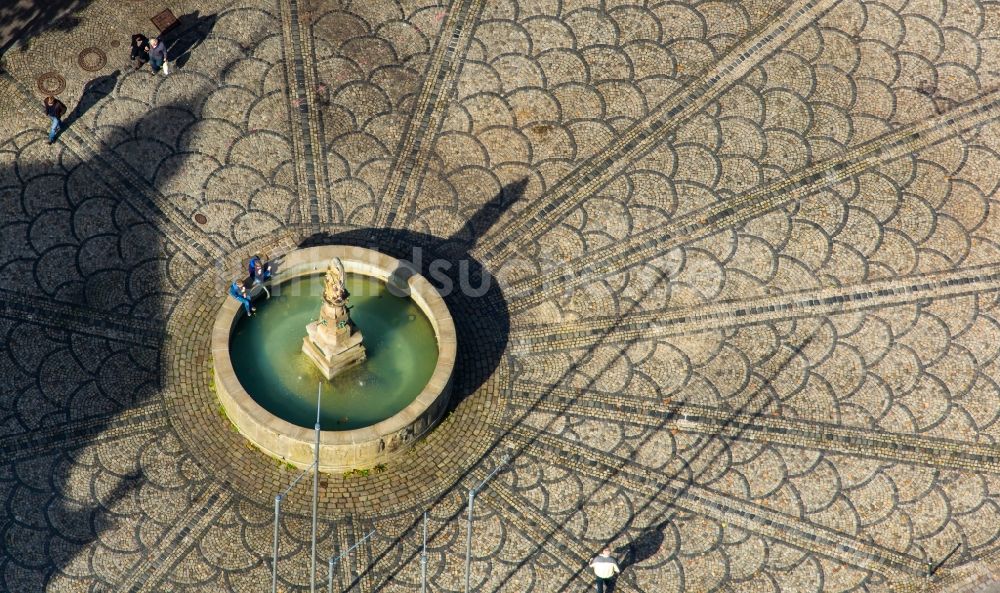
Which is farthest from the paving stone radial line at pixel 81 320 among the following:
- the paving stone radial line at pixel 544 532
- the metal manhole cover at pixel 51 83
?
the paving stone radial line at pixel 544 532

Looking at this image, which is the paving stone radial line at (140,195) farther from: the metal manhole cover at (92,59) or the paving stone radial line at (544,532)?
the paving stone radial line at (544,532)

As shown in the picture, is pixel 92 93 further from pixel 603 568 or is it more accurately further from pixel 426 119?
pixel 603 568

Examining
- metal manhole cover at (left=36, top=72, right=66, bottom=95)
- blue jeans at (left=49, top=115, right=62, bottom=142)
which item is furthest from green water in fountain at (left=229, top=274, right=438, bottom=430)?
metal manhole cover at (left=36, top=72, right=66, bottom=95)

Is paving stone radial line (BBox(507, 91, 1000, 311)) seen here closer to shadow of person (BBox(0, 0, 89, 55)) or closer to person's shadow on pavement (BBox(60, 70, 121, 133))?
person's shadow on pavement (BBox(60, 70, 121, 133))

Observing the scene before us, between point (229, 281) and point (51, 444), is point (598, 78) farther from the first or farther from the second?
point (51, 444)

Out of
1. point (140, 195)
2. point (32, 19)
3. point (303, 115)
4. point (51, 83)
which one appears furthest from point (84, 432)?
point (32, 19)

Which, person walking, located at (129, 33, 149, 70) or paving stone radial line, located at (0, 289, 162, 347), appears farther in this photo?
person walking, located at (129, 33, 149, 70)

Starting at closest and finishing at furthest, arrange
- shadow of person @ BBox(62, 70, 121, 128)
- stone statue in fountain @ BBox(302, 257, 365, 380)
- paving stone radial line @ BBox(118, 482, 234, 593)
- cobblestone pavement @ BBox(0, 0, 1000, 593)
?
paving stone radial line @ BBox(118, 482, 234, 593) → stone statue in fountain @ BBox(302, 257, 365, 380) → cobblestone pavement @ BBox(0, 0, 1000, 593) → shadow of person @ BBox(62, 70, 121, 128)
